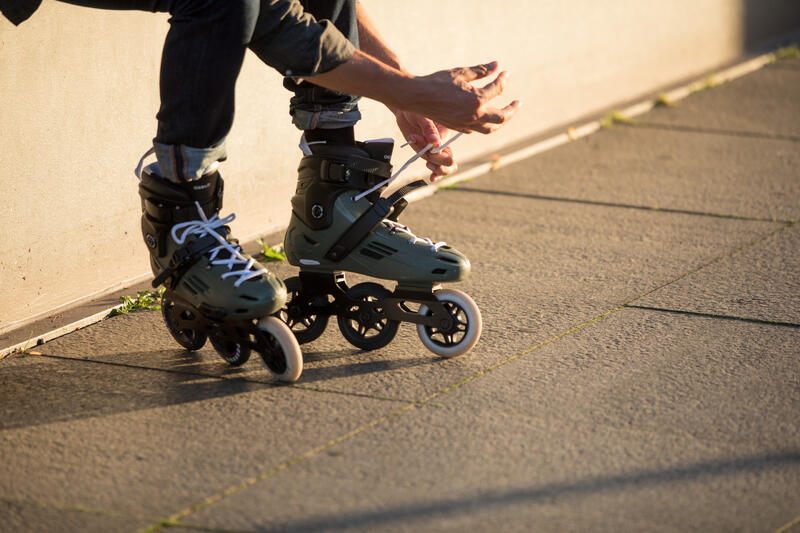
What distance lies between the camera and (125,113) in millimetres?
3768

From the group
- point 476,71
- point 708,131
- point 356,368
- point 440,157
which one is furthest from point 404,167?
point 708,131

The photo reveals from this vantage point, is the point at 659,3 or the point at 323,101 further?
the point at 659,3

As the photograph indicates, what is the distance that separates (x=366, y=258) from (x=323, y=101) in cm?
49

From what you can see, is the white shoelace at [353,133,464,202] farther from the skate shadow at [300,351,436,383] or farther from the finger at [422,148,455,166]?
the skate shadow at [300,351,436,383]

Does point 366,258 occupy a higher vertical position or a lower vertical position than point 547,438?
higher

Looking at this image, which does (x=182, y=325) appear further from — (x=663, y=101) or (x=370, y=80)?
(x=663, y=101)

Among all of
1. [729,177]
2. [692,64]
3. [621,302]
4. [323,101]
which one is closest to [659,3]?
[692,64]

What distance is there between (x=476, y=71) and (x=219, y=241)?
849 mm

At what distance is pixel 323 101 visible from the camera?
3176mm

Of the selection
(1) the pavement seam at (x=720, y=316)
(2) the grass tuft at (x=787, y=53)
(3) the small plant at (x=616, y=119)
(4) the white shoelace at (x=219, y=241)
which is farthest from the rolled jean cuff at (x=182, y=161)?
(2) the grass tuft at (x=787, y=53)

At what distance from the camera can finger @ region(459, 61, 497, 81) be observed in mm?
2922

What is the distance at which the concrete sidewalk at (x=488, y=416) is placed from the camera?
227cm

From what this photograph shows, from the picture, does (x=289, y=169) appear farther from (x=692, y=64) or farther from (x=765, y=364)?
(x=692, y=64)

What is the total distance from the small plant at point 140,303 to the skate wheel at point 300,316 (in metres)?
0.61
